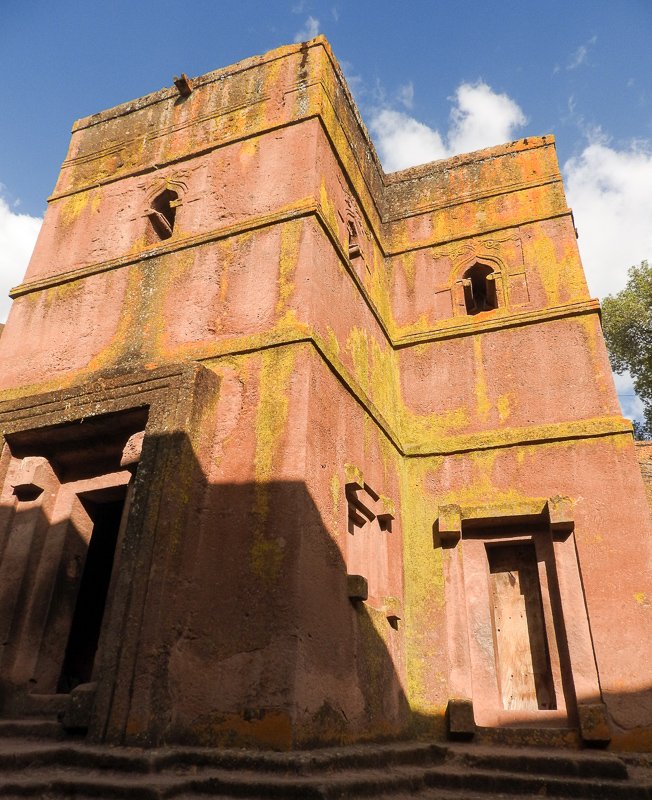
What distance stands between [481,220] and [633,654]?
6.01 m

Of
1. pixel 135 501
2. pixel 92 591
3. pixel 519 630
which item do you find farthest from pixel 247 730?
pixel 92 591

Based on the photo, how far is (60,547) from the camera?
18.9ft

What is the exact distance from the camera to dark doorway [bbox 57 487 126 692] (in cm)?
613

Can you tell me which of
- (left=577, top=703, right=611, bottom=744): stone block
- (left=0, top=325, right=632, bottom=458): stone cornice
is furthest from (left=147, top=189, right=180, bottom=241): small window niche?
(left=577, top=703, right=611, bottom=744): stone block

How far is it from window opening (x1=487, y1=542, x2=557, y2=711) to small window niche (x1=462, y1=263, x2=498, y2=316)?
3.49 m

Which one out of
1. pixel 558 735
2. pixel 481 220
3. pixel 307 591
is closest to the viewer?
pixel 307 591

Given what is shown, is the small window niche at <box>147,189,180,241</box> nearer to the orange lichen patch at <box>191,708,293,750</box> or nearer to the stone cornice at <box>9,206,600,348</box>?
the stone cornice at <box>9,206,600,348</box>

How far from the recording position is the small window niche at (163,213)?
7.50m

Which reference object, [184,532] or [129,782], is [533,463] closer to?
[184,532]

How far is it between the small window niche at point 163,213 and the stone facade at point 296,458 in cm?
4

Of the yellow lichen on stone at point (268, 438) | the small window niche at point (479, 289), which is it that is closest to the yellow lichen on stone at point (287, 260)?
the yellow lichen on stone at point (268, 438)

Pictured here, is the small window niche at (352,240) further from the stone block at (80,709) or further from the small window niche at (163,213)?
the stone block at (80,709)

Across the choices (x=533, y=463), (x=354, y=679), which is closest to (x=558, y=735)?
(x=354, y=679)

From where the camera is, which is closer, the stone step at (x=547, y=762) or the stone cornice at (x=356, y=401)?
the stone step at (x=547, y=762)
